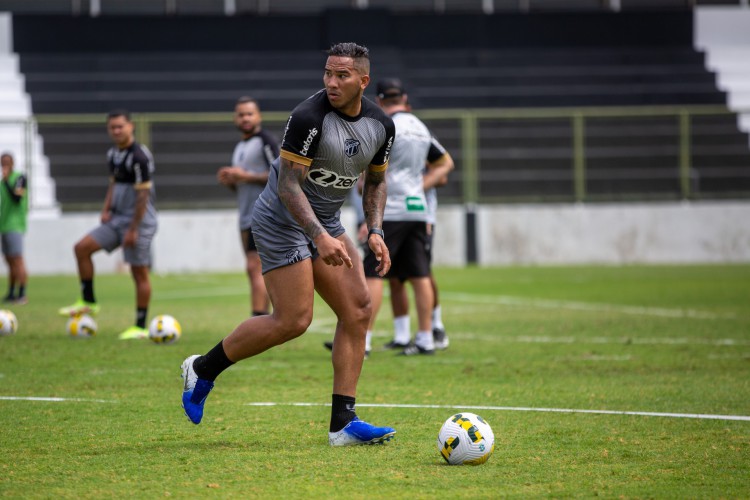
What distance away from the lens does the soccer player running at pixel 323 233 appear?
6.20m

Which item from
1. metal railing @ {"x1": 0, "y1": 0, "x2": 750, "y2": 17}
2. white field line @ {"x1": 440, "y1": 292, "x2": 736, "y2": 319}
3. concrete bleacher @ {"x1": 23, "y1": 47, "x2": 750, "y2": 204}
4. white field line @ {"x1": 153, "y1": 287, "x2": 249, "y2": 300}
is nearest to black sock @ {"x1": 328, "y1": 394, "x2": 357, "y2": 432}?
white field line @ {"x1": 440, "y1": 292, "x2": 736, "y2": 319}

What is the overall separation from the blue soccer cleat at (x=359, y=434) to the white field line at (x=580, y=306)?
8220 mm

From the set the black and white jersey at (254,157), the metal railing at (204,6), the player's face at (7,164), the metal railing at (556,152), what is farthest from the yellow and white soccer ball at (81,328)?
the metal railing at (204,6)

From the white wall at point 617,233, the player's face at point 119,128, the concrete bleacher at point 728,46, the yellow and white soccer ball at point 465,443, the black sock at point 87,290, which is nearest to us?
the yellow and white soccer ball at point 465,443

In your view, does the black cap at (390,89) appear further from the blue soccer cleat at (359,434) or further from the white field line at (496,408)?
the blue soccer cleat at (359,434)

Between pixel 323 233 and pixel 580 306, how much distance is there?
980 centimetres

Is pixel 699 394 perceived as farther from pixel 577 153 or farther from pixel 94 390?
pixel 577 153

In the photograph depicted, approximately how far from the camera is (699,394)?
8.05m

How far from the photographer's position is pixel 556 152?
Answer: 88.8 feet

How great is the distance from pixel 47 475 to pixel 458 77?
24386mm

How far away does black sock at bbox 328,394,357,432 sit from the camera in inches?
250

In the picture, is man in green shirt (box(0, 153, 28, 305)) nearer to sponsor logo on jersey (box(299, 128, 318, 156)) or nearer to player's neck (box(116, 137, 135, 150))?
player's neck (box(116, 137, 135, 150))

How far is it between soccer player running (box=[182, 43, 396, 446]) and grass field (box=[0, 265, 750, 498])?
352 mm

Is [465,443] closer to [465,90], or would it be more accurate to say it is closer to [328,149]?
[328,149]
